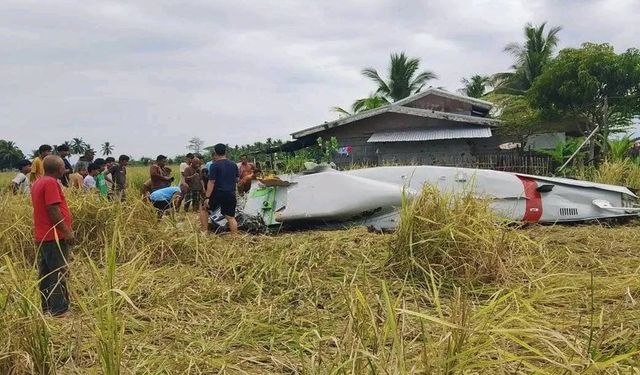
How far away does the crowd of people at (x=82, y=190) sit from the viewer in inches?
152

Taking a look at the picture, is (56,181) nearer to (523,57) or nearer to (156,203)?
(156,203)

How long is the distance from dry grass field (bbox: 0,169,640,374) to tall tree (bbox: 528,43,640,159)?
1114 centimetres

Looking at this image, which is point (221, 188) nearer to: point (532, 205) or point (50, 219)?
point (50, 219)

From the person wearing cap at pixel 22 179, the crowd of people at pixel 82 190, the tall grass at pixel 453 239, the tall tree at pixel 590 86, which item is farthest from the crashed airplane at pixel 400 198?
the tall tree at pixel 590 86

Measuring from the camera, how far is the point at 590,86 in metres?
16.3

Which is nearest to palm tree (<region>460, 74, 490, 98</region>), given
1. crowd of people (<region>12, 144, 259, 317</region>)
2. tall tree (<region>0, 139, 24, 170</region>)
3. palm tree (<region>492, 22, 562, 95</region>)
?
palm tree (<region>492, 22, 562, 95</region>)

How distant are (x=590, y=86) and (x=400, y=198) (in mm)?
12357

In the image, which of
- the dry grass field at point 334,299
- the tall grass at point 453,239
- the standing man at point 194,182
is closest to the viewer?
the dry grass field at point 334,299

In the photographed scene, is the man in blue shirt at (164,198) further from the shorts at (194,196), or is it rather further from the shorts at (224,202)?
the shorts at (224,202)

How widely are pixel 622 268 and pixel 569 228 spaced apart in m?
2.25

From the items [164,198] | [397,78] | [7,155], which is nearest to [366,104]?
[397,78]

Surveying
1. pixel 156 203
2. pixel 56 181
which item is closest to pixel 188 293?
pixel 56 181

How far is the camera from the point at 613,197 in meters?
7.07

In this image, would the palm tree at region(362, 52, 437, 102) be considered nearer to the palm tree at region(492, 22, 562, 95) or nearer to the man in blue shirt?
the palm tree at region(492, 22, 562, 95)
